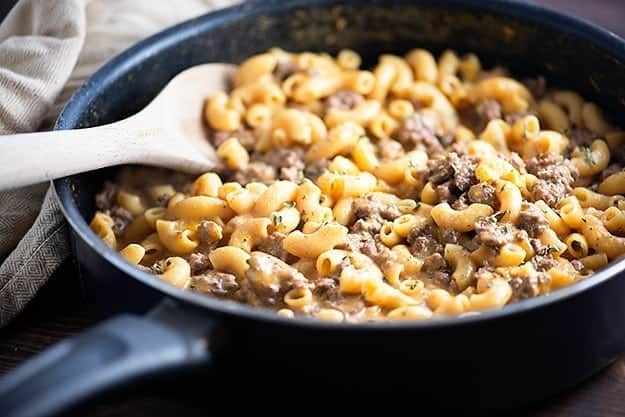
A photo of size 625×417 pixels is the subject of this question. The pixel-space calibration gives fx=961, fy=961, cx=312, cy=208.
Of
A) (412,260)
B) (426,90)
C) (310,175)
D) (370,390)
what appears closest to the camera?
(370,390)

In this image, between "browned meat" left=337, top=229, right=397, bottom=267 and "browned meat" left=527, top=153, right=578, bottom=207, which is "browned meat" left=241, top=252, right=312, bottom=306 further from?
"browned meat" left=527, top=153, right=578, bottom=207

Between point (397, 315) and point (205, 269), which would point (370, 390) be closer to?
point (397, 315)

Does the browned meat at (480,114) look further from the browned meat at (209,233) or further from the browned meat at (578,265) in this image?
the browned meat at (209,233)

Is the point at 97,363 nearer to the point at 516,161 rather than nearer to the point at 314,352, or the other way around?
the point at 314,352

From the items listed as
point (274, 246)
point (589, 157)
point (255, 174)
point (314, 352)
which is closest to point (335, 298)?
point (274, 246)

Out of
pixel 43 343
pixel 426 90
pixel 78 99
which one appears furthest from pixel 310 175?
pixel 43 343
